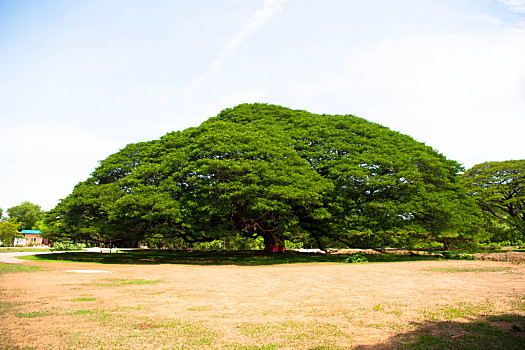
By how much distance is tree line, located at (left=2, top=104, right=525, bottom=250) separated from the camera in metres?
22.5

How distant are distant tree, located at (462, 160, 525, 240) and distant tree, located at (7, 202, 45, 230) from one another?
370ft

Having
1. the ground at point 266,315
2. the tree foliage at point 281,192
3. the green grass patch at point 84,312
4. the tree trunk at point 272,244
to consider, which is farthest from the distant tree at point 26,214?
the green grass patch at point 84,312

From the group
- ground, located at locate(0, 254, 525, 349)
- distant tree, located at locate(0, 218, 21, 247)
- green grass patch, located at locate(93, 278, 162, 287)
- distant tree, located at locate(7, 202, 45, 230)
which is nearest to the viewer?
ground, located at locate(0, 254, 525, 349)

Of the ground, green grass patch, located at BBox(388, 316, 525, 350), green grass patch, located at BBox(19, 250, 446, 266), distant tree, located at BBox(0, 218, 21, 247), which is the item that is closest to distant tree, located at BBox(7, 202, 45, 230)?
distant tree, located at BBox(0, 218, 21, 247)

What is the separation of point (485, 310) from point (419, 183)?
17.9 meters

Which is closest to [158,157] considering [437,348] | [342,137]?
[342,137]

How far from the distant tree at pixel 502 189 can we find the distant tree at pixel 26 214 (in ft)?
370

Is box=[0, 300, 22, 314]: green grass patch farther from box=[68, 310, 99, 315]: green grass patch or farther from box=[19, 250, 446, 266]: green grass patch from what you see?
box=[19, 250, 446, 266]: green grass patch

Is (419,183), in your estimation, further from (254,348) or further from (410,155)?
(254,348)

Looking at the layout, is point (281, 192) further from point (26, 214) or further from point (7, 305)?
point (26, 214)

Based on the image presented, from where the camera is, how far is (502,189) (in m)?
41.4

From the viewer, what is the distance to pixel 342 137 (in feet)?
89.1

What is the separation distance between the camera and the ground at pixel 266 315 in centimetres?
582

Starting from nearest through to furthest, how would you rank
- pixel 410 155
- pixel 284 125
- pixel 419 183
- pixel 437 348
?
pixel 437 348
pixel 419 183
pixel 410 155
pixel 284 125
